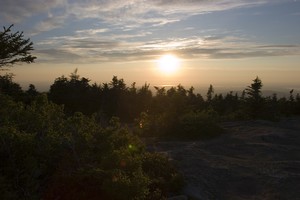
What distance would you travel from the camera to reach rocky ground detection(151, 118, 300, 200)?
9500 mm

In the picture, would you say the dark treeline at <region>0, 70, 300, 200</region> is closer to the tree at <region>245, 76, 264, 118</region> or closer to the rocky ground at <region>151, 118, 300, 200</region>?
the rocky ground at <region>151, 118, 300, 200</region>

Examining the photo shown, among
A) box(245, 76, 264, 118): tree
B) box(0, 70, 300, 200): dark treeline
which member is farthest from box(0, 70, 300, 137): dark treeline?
box(0, 70, 300, 200): dark treeline

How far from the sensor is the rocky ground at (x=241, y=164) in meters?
9.50

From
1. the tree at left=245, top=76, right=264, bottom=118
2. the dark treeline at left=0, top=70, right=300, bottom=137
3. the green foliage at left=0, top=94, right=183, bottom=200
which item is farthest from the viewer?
the tree at left=245, top=76, right=264, bottom=118

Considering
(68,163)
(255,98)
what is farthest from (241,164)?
(255,98)

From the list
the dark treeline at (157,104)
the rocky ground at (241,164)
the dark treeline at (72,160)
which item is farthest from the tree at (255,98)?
the dark treeline at (72,160)

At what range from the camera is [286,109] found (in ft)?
93.8

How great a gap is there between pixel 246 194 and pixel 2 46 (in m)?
9.22

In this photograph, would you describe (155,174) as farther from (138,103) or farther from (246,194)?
(138,103)

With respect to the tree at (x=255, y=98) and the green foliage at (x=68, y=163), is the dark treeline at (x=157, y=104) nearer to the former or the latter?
the tree at (x=255, y=98)

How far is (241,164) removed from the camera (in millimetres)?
11703

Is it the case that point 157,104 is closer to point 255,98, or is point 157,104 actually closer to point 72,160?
point 255,98

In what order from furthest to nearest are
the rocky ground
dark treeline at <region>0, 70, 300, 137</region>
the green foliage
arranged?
dark treeline at <region>0, 70, 300, 137</region>
the rocky ground
the green foliage

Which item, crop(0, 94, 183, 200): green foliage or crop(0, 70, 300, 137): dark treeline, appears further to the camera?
crop(0, 70, 300, 137): dark treeline
